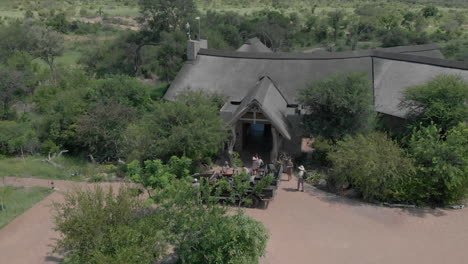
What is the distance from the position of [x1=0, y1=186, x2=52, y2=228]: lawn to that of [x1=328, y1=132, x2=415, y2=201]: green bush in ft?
45.9

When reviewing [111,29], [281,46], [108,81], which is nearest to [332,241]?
[108,81]

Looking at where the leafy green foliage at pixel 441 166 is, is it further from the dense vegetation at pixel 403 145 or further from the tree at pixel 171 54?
the tree at pixel 171 54

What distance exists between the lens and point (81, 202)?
1247 centimetres

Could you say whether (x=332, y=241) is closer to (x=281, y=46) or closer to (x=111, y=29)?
(x=281, y=46)

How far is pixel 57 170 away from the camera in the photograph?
23.1 metres

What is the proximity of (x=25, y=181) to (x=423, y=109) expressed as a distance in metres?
20.8

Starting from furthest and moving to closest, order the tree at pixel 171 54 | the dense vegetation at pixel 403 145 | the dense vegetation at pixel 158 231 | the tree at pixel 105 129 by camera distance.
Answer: the tree at pixel 171 54 < the tree at pixel 105 129 < the dense vegetation at pixel 403 145 < the dense vegetation at pixel 158 231

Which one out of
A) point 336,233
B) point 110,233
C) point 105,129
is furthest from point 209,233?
point 105,129

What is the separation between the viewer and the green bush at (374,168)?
58.7 feet

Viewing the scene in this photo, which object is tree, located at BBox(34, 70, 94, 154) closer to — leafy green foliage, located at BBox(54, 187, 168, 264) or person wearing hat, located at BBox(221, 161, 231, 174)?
person wearing hat, located at BBox(221, 161, 231, 174)

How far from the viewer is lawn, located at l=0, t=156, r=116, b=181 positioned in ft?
73.5

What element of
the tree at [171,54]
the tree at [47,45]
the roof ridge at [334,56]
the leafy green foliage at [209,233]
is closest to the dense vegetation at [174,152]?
the leafy green foliage at [209,233]

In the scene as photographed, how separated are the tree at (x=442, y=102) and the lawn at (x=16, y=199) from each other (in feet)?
61.6

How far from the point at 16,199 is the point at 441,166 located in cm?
1910
